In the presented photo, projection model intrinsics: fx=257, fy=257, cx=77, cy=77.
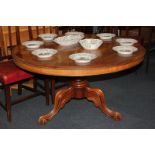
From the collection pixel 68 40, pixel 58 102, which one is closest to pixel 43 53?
pixel 68 40

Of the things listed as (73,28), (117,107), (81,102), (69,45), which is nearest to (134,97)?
(117,107)

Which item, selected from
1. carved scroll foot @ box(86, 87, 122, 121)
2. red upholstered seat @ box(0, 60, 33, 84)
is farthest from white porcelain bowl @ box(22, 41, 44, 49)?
carved scroll foot @ box(86, 87, 122, 121)

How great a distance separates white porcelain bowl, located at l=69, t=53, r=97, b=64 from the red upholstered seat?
27.2 inches

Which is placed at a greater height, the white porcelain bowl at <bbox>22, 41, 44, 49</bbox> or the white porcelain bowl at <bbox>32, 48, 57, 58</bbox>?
the white porcelain bowl at <bbox>22, 41, 44, 49</bbox>

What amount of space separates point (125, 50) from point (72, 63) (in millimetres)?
518

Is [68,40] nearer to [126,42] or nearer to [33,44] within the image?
[33,44]

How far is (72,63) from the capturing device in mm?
1968

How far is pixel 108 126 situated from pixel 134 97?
762mm

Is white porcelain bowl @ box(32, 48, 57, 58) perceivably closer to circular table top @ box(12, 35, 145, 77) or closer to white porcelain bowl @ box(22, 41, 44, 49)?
circular table top @ box(12, 35, 145, 77)

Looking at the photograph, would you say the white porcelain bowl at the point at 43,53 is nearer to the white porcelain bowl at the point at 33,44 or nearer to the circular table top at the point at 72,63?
the circular table top at the point at 72,63

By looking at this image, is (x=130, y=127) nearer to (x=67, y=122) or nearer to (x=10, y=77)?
(x=67, y=122)

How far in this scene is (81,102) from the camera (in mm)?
3045

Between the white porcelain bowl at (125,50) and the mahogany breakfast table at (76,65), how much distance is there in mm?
32

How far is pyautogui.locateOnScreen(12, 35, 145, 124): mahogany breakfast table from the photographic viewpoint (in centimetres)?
190
